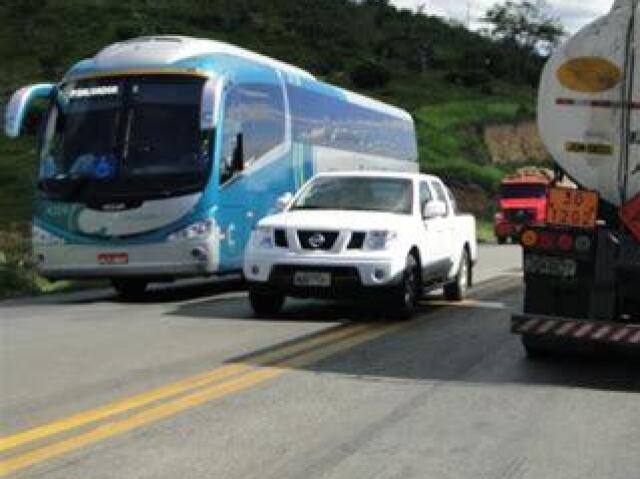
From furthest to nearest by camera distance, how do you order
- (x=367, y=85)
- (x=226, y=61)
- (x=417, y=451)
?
(x=367, y=85) < (x=226, y=61) < (x=417, y=451)

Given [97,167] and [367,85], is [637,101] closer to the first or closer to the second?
[97,167]

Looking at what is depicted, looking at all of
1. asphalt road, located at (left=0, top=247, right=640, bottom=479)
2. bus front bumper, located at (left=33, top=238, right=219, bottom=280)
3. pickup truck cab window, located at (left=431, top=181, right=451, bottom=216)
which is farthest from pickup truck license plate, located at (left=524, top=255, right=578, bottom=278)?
bus front bumper, located at (left=33, top=238, right=219, bottom=280)

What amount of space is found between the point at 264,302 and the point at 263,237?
0.82 meters

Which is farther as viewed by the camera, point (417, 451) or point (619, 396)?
point (619, 396)

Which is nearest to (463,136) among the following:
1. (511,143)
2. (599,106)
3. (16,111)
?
(511,143)

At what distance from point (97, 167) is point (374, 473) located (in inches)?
435

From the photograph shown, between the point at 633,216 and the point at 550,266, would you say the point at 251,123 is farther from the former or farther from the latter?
the point at 633,216

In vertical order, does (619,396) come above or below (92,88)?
below

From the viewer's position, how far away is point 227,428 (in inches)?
315

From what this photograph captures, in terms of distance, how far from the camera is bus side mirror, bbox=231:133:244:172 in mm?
18062

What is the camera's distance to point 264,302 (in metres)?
14.6

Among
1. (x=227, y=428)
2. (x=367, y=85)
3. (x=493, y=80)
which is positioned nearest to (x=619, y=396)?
(x=227, y=428)

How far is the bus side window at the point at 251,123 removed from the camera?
1791cm

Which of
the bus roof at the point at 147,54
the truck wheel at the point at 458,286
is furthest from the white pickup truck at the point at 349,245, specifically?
the bus roof at the point at 147,54
